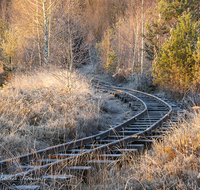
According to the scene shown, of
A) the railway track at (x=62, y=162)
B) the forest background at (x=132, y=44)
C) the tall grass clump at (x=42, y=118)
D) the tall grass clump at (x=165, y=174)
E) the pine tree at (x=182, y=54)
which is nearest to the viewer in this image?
the tall grass clump at (x=165, y=174)

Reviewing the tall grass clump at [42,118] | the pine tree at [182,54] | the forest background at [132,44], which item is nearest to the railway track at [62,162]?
the tall grass clump at [42,118]

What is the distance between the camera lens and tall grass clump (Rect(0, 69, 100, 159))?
483 centimetres

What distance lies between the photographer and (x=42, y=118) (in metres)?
6.44

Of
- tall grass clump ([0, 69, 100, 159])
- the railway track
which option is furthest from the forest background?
the railway track

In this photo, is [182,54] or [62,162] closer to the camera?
[62,162]

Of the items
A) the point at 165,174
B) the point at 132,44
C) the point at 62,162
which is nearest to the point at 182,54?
the point at 165,174

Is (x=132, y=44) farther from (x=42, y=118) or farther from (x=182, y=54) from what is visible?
(x=42, y=118)

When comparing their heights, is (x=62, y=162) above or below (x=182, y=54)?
below

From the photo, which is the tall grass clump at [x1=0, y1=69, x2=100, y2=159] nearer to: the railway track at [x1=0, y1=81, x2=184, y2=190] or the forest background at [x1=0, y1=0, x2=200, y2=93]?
the railway track at [x1=0, y1=81, x2=184, y2=190]

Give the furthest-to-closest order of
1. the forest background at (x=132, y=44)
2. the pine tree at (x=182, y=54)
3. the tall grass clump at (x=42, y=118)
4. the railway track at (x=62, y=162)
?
the pine tree at (x=182, y=54) < the forest background at (x=132, y=44) < the tall grass clump at (x=42, y=118) < the railway track at (x=62, y=162)

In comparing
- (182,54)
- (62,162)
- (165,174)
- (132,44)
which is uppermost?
(132,44)

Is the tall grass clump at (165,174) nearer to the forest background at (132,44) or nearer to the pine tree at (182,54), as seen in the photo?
the forest background at (132,44)

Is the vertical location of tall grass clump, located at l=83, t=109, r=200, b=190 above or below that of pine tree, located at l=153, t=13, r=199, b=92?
below

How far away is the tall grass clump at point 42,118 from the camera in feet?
15.9
